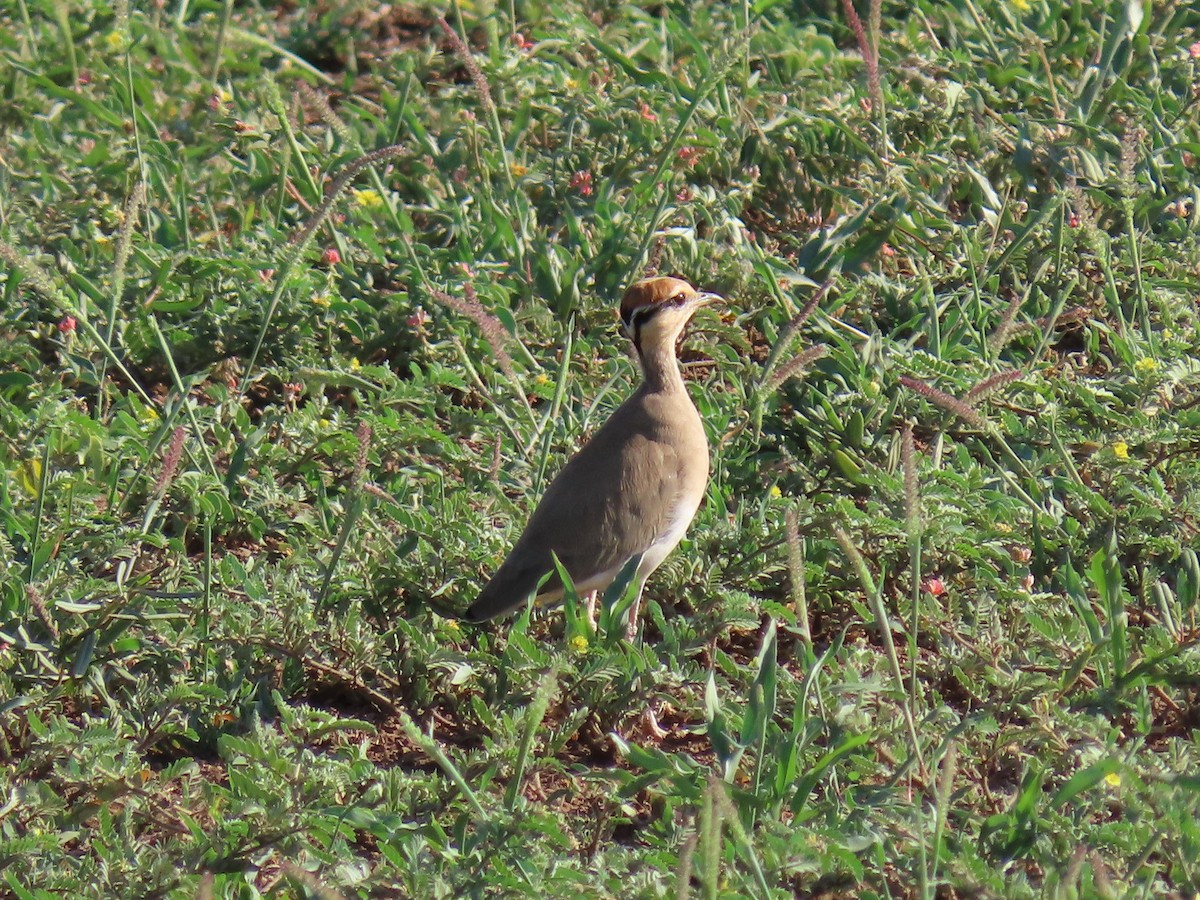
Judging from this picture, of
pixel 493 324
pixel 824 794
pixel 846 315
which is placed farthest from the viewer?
pixel 846 315

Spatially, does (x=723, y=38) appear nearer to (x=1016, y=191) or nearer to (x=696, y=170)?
(x=696, y=170)

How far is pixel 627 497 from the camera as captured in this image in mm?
5090

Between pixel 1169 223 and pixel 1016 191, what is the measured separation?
0.65 metres

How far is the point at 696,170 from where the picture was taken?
23.1ft

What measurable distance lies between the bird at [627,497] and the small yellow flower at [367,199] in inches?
68.7

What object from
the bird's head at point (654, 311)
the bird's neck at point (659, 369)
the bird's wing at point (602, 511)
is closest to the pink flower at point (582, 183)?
the bird's head at point (654, 311)

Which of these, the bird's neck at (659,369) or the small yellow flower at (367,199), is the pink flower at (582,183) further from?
the bird's neck at (659,369)

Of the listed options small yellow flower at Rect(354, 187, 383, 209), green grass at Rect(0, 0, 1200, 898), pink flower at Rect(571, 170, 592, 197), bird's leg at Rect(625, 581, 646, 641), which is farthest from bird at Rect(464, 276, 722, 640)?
small yellow flower at Rect(354, 187, 383, 209)

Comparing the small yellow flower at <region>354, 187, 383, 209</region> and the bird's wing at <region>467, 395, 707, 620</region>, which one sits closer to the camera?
the bird's wing at <region>467, 395, 707, 620</region>

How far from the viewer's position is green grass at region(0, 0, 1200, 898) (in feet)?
13.0

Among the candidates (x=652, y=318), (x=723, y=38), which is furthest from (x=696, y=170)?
(x=652, y=318)

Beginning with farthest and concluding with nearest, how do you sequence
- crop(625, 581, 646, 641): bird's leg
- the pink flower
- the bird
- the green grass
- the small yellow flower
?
the pink flower, the small yellow flower, the bird, crop(625, 581, 646, 641): bird's leg, the green grass

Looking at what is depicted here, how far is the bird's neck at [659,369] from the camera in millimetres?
5492

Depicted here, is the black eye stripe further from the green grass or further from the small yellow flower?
the small yellow flower
